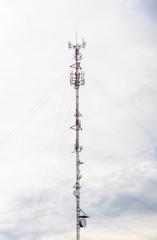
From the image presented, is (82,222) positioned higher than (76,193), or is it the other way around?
(76,193)

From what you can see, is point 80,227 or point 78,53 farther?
point 78,53

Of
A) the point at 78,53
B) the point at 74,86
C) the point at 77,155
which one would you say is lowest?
the point at 77,155

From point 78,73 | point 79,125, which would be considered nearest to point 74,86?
point 78,73

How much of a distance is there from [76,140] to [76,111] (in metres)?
4.62

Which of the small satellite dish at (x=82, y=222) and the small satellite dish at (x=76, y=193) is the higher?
the small satellite dish at (x=76, y=193)

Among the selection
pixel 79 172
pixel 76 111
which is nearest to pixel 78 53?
pixel 76 111

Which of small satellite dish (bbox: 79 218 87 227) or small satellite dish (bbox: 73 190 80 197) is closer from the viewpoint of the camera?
small satellite dish (bbox: 79 218 87 227)

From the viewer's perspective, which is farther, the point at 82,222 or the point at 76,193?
the point at 76,193

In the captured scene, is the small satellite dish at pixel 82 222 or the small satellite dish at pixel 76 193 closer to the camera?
the small satellite dish at pixel 82 222

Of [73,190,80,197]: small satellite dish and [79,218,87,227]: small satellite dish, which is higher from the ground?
[73,190,80,197]: small satellite dish

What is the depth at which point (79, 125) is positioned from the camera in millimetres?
60125

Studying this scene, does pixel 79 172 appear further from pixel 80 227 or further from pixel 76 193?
pixel 80 227

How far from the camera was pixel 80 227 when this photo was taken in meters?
56.0

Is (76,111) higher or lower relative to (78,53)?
lower
